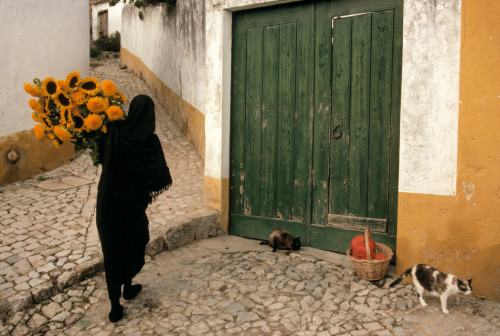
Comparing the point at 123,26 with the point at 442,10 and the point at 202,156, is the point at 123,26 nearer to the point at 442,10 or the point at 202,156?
the point at 202,156

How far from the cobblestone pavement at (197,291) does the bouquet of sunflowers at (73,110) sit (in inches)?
56.7

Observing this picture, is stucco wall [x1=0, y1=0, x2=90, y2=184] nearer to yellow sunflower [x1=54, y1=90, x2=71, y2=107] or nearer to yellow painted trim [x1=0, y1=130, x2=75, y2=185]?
yellow painted trim [x1=0, y1=130, x2=75, y2=185]

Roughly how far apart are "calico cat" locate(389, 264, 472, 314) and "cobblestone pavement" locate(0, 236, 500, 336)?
0.54ft

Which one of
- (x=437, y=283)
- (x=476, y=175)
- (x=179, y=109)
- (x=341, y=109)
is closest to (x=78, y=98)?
(x=341, y=109)

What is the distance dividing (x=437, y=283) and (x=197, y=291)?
6.97 ft

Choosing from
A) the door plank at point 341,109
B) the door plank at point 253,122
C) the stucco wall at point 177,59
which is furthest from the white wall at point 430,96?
the stucco wall at point 177,59

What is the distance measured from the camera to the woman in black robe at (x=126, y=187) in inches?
138

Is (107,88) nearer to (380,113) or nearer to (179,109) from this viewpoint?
(380,113)

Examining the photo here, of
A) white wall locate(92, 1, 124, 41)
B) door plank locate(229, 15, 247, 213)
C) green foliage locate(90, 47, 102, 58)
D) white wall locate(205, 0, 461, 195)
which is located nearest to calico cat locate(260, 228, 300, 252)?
door plank locate(229, 15, 247, 213)

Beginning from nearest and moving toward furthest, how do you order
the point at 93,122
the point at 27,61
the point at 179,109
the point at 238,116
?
the point at 93,122
the point at 238,116
the point at 27,61
the point at 179,109

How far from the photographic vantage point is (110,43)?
2012cm

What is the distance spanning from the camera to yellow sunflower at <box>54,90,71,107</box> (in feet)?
11.4

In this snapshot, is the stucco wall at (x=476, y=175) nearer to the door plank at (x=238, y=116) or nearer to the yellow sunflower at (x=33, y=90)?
the door plank at (x=238, y=116)

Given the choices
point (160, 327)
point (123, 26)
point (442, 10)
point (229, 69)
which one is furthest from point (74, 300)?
point (123, 26)
